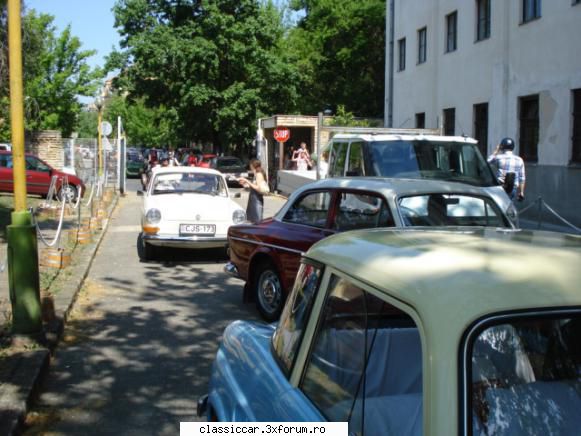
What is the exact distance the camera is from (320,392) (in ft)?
8.21

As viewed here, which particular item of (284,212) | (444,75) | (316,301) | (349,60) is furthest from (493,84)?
(349,60)

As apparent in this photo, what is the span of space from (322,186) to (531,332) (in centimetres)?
535

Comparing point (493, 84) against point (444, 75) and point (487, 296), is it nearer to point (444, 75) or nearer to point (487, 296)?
point (444, 75)

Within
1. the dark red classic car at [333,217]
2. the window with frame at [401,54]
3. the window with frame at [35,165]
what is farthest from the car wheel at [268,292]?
the window with frame at [401,54]

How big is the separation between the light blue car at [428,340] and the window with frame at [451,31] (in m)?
21.8

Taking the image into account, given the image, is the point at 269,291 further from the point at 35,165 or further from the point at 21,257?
the point at 35,165

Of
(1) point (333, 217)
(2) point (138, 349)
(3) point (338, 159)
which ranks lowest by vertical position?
(2) point (138, 349)

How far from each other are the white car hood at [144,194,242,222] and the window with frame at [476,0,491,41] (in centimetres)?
1208

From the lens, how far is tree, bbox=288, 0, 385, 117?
44844 mm

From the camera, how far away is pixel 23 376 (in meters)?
5.33

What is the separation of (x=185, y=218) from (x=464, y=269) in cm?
974

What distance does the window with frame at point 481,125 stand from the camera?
2116 cm

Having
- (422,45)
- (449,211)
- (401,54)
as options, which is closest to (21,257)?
(449,211)

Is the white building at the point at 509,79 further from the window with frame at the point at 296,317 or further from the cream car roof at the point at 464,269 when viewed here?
the cream car roof at the point at 464,269
